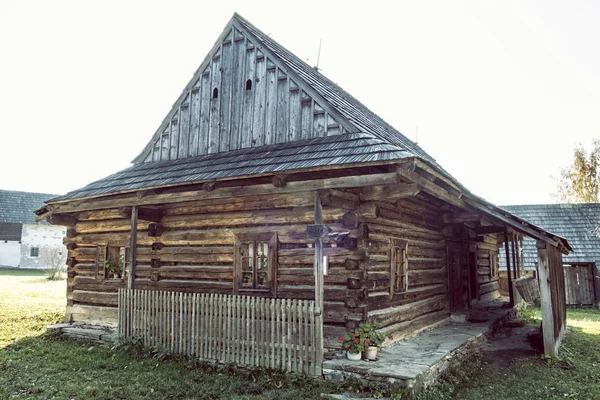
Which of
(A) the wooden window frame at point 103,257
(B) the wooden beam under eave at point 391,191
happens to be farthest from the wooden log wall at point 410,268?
(A) the wooden window frame at point 103,257

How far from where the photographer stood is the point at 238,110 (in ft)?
34.5

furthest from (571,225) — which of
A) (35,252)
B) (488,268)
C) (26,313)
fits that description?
(35,252)

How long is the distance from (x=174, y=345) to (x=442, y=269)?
744 cm

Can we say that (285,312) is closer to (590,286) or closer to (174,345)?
(174,345)

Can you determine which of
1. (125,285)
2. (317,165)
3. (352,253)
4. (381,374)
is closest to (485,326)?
(352,253)

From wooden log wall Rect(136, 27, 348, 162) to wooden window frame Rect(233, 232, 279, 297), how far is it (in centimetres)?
202

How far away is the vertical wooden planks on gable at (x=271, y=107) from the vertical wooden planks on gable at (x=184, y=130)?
2492 mm

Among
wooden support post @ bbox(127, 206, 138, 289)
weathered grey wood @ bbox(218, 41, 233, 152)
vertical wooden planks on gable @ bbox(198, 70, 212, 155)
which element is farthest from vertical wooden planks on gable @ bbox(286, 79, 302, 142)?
wooden support post @ bbox(127, 206, 138, 289)

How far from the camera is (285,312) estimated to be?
746cm

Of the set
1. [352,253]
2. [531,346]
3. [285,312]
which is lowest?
[531,346]

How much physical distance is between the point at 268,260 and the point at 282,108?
3.21m

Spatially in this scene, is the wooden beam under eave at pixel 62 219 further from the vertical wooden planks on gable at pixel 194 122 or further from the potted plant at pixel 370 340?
the potted plant at pixel 370 340

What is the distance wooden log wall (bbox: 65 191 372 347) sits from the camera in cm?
810

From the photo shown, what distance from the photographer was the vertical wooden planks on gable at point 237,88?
1041 centimetres
